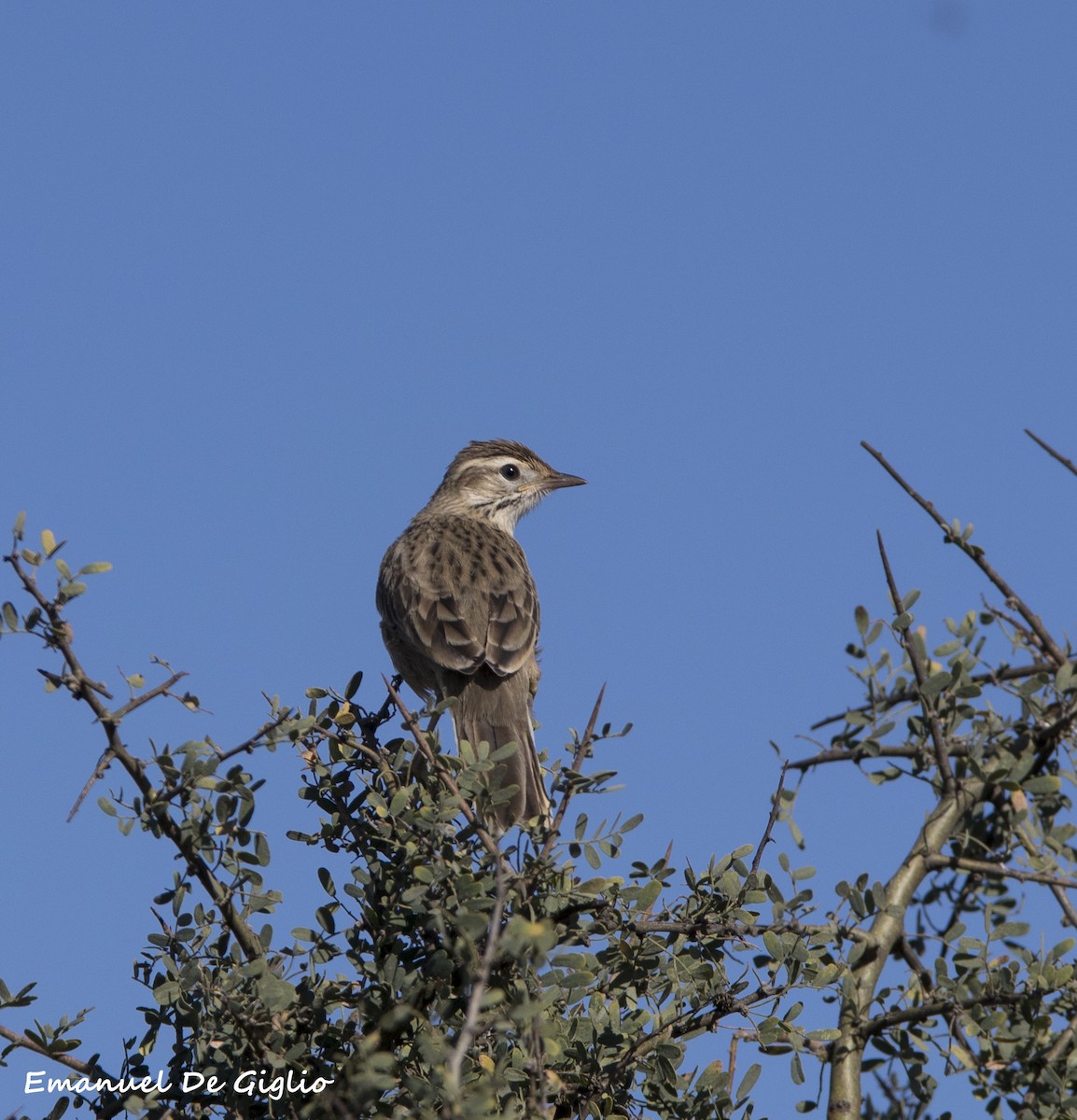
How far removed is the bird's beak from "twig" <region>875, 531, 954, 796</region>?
7128mm

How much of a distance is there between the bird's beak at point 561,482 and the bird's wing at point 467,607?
181cm

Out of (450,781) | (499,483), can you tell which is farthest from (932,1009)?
(499,483)

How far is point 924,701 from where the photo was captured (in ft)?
11.1

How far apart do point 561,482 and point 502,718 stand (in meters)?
3.66

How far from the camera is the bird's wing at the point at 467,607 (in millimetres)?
7562

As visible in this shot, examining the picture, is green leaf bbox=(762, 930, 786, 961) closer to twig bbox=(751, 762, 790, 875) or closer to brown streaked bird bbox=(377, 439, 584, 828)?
twig bbox=(751, 762, 790, 875)

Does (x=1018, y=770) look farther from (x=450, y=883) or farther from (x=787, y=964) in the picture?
(x=450, y=883)

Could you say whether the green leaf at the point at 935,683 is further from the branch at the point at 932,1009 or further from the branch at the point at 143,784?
the branch at the point at 143,784

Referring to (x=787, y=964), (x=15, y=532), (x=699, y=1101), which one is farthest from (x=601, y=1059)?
(x=15, y=532)

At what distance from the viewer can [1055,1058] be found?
3.44 m

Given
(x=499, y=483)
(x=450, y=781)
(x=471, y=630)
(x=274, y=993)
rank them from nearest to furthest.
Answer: (x=274, y=993)
(x=450, y=781)
(x=471, y=630)
(x=499, y=483)

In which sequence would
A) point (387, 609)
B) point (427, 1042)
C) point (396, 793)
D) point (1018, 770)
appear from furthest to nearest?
1. point (387, 609)
2. point (396, 793)
3. point (1018, 770)
4. point (427, 1042)

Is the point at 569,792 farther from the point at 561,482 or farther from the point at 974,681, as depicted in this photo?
the point at 561,482

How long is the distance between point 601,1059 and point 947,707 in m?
1.33
